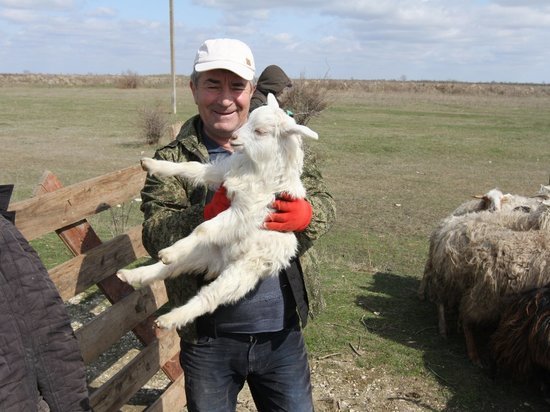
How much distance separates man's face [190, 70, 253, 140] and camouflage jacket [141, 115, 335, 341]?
152mm

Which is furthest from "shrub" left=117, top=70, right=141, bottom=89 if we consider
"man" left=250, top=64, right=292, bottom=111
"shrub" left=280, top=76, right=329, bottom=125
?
"man" left=250, top=64, right=292, bottom=111

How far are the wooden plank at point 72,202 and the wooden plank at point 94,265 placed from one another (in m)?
0.25

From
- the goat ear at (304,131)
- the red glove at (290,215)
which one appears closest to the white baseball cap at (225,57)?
the goat ear at (304,131)

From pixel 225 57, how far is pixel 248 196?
0.72 meters

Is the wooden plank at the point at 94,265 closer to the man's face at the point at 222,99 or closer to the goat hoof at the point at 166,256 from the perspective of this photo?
the goat hoof at the point at 166,256

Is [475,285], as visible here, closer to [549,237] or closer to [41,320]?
[549,237]

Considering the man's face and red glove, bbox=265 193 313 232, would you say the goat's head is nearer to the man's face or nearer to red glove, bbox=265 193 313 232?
the man's face

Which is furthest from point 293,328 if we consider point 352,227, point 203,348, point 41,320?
point 352,227

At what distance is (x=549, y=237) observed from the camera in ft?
17.9

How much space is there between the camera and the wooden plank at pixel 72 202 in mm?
2969

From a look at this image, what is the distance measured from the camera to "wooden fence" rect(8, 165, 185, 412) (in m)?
3.21

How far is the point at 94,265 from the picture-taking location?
3.58 meters

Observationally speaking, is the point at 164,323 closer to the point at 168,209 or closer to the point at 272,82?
the point at 168,209

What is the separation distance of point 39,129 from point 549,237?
2500cm
